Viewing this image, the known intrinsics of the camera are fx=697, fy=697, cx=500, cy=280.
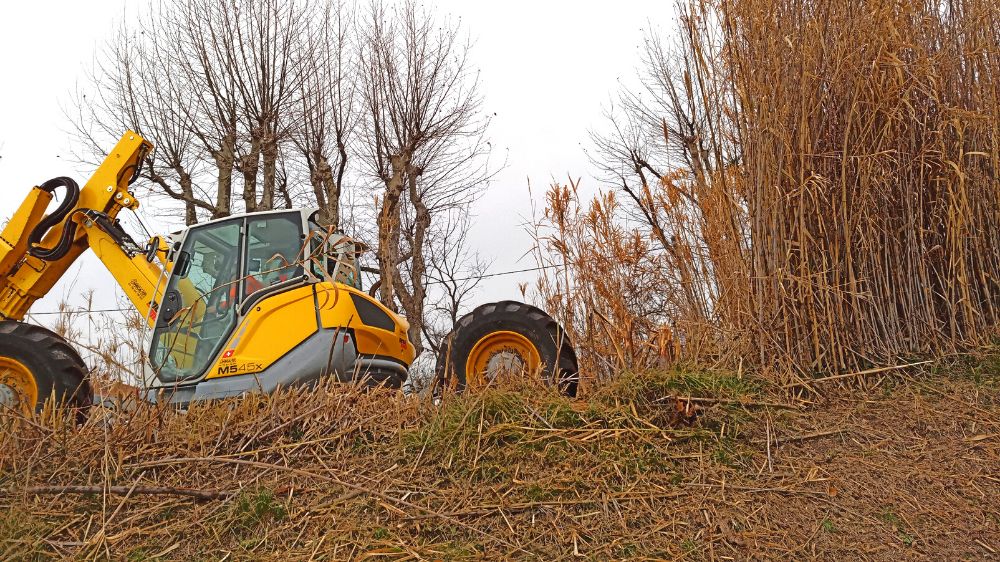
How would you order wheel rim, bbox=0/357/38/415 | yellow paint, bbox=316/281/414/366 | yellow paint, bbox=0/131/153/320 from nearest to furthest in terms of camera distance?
wheel rim, bbox=0/357/38/415 < yellow paint, bbox=316/281/414/366 < yellow paint, bbox=0/131/153/320

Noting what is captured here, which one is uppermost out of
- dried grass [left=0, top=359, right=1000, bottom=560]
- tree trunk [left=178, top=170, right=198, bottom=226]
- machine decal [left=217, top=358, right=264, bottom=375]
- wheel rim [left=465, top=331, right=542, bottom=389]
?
tree trunk [left=178, top=170, right=198, bottom=226]

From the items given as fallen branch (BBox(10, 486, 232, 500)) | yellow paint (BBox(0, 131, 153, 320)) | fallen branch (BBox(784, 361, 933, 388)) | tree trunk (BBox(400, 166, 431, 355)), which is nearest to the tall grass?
fallen branch (BBox(784, 361, 933, 388))

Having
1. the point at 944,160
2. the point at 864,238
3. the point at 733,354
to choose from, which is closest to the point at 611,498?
the point at 733,354

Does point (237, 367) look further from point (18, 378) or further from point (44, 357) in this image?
point (18, 378)

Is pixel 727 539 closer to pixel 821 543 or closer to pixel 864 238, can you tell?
pixel 821 543

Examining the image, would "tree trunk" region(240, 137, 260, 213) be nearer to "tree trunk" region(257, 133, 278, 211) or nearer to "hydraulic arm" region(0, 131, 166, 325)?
"tree trunk" region(257, 133, 278, 211)

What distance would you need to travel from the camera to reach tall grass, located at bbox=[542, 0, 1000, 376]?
3.20 metres

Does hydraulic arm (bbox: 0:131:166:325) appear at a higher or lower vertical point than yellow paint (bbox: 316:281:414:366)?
higher

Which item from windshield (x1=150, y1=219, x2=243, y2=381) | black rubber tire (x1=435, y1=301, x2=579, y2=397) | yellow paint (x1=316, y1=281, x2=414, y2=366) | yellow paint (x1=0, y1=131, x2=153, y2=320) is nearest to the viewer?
black rubber tire (x1=435, y1=301, x2=579, y2=397)

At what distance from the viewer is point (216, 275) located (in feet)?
18.9

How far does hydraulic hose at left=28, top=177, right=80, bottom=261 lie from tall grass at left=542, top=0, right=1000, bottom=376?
16.7 ft

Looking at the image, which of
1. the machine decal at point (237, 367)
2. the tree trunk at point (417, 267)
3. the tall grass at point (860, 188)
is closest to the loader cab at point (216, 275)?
the machine decal at point (237, 367)

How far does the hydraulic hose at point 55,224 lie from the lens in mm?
5891

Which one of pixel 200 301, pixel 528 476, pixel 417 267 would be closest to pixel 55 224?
pixel 200 301
